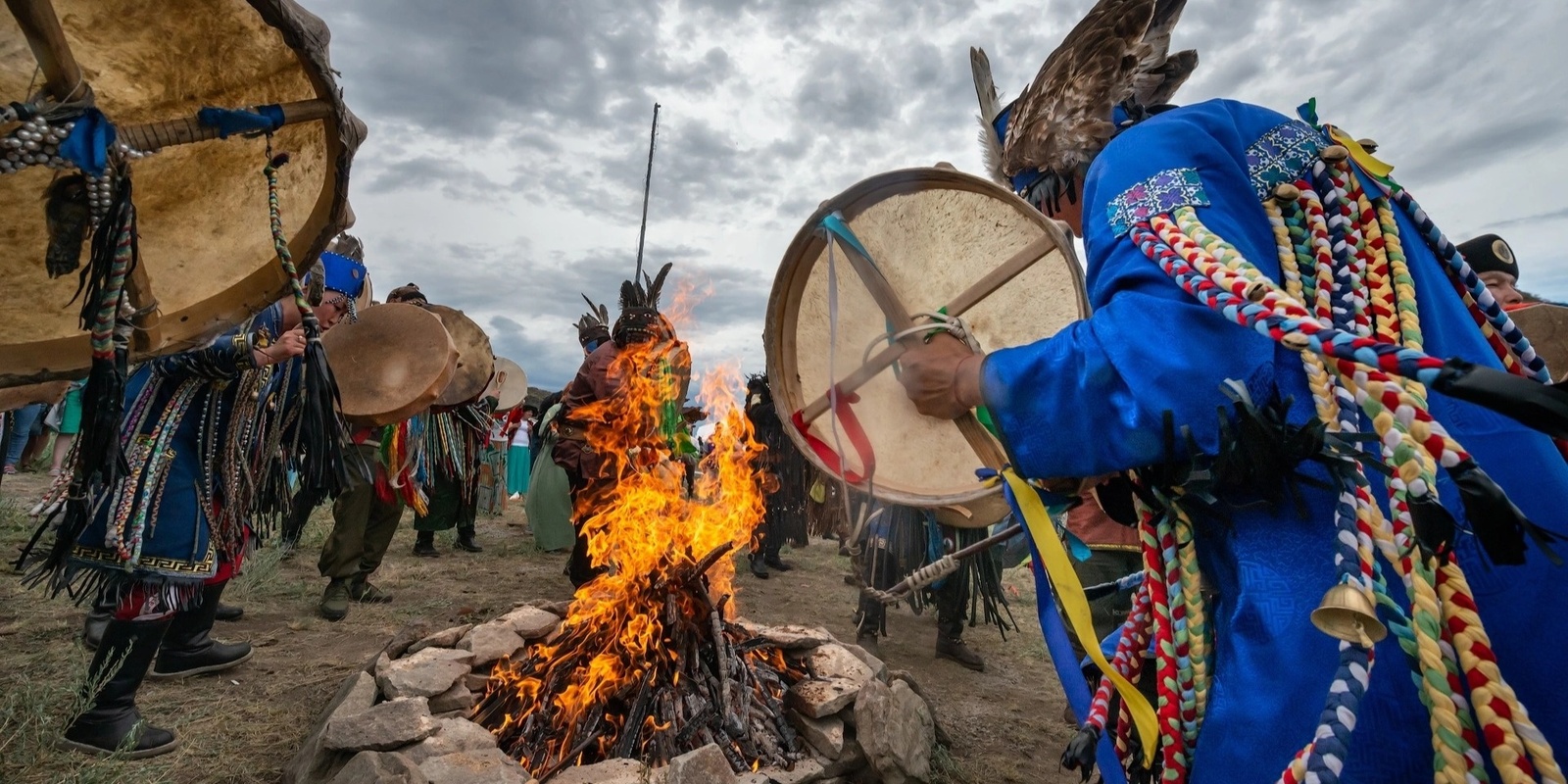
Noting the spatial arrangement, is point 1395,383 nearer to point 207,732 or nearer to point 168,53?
point 168,53

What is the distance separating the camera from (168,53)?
1633 millimetres

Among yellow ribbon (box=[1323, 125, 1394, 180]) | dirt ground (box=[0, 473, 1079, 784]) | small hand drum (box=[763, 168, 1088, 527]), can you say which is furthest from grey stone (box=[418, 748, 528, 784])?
yellow ribbon (box=[1323, 125, 1394, 180])

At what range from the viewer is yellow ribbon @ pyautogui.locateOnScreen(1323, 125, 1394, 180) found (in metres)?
1.21

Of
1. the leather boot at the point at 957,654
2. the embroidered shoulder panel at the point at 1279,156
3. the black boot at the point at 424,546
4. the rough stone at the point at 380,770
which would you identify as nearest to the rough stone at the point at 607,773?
the rough stone at the point at 380,770

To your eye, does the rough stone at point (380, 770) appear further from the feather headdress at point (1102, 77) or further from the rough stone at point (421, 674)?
the feather headdress at point (1102, 77)

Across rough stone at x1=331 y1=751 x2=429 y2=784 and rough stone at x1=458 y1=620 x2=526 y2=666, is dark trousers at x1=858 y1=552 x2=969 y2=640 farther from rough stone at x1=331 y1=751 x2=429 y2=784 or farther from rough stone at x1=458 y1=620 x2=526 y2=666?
rough stone at x1=331 y1=751 x2=429 y2=784

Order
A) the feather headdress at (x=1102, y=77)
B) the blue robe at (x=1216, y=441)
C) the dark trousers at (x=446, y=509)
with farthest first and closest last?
the dark trousers at (x=446, y=509) → the feather headdress at (x=1102, y=77) → the blue robe at (x=1216, y=441)

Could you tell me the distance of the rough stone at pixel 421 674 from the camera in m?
2.98

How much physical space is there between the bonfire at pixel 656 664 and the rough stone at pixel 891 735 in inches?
12.6

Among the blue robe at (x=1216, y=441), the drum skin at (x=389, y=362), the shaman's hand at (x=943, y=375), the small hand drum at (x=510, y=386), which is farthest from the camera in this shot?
the small hand drum at (x=510, y=386)

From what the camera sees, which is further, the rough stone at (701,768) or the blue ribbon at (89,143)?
the rough stone at (701,768)

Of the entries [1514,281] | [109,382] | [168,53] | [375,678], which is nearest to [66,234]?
[109,382]

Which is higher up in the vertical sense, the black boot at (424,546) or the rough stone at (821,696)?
the black boot at (424,546)

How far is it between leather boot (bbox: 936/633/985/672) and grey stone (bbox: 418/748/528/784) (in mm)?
3693
